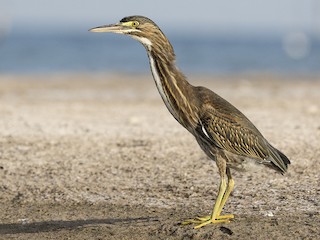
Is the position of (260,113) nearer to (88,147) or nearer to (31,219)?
(88,147)

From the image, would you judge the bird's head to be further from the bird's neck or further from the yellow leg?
the yellow leg

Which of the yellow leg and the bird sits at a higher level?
the bird

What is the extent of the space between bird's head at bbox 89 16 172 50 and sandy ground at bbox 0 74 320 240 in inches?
67.1

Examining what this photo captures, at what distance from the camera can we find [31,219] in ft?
27.0

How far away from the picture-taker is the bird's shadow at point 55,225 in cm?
783

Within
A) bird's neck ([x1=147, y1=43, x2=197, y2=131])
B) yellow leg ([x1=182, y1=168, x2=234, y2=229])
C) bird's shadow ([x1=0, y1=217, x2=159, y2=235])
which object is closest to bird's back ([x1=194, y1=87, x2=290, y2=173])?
bird's neck ([x1=147, y1=43, x2=197, y2=131])

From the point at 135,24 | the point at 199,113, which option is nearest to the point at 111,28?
the point at 135,24

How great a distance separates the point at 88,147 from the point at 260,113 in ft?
14.6

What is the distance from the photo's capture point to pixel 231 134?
7402 mm

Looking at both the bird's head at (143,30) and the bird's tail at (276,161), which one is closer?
the bird's head at (143,30)

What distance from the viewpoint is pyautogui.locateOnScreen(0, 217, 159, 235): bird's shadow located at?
7.83 metres

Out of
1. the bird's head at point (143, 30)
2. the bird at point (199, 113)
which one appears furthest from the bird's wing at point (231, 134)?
the bird's head at point (143, 30)

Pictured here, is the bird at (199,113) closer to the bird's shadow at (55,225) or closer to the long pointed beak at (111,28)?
the long pointed beak at (111,28)

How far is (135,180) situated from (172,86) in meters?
2.31
